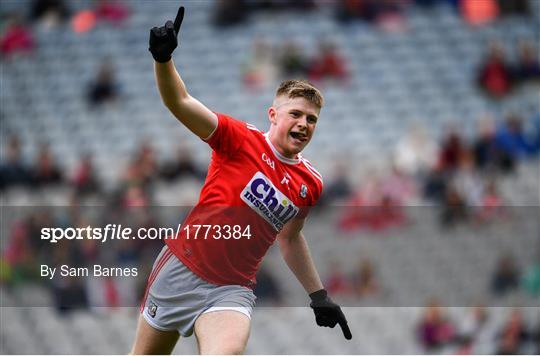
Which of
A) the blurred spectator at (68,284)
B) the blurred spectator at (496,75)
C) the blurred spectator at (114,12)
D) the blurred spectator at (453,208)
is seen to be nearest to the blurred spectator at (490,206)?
the blurred spectator at (453,208)

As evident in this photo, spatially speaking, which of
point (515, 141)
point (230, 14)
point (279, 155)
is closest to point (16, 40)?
point (230, 14)

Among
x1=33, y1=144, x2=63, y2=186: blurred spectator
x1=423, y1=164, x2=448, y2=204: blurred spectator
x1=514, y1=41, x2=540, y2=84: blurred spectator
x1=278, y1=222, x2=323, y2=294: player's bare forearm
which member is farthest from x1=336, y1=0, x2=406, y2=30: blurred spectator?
x1=278, y1=222, x2=323, y2=294: player's bare forearm

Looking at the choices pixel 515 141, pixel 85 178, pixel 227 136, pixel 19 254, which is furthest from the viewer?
pixel 515 141

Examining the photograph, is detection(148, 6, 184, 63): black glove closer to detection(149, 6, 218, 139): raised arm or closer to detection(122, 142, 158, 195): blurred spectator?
detection(149, 6, 218, 139): raised arm

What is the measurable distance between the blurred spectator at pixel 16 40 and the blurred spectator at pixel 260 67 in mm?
3212

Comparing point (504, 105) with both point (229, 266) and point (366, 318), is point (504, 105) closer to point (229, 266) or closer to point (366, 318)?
point (366, 318)

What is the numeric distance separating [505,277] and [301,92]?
7050 mm

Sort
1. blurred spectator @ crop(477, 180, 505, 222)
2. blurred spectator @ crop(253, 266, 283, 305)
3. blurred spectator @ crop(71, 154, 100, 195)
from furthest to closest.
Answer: blurred spectator @ crop(71, 154, 100, 195)
blurred spectator @ crop(477, 180, 505, 222)
blurred spectator @ crop(253, 266, 283, 305)

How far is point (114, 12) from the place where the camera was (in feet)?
49.8

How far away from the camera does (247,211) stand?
479 centimetres

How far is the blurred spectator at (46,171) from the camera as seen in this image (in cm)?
1225

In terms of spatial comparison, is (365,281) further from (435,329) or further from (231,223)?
(231,223)

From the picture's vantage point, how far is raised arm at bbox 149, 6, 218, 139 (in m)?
4.15

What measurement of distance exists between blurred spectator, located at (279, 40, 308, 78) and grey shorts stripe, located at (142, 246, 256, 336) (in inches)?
354
